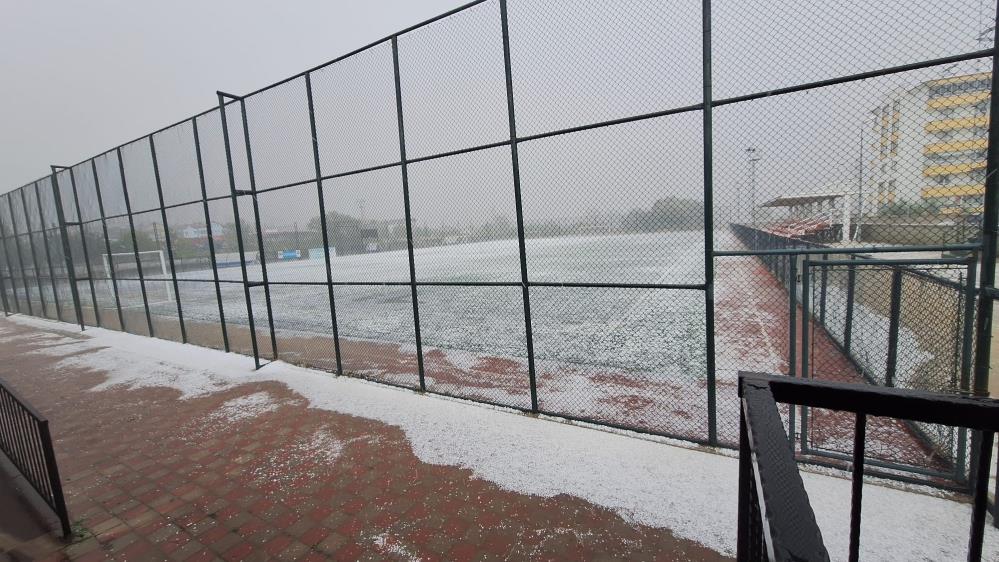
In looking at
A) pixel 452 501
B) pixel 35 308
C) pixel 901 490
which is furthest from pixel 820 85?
pixel 35 308

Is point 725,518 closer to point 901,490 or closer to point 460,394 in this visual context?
point 901,490

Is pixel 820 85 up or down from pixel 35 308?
up

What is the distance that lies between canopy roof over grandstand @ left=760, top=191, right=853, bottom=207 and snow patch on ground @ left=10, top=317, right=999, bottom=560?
2.04 m

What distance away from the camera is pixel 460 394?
530 centimetres

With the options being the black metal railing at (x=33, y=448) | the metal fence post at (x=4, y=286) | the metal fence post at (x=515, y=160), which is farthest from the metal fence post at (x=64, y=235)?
the metal fence post at (x=515, y=160)

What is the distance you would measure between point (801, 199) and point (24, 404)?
598 cm

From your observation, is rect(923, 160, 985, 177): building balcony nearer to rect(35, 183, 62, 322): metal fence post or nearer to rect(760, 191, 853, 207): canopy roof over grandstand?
rect(760, 191, 853, 207): canopy roof over grandstand

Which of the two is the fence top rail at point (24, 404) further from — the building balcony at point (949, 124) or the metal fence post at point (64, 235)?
the metal fence post at point (64, 235)

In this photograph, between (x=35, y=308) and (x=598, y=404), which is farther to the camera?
(x=35, y=308)

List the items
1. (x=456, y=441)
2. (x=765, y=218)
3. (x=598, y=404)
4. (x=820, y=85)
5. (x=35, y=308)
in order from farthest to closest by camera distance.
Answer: (x=35, y=308), (x=598, y=404), (x=456, y=441), (x=765, y=218), (x=820, y=85)

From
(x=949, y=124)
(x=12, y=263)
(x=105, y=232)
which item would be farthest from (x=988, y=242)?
(x=12, y=263)

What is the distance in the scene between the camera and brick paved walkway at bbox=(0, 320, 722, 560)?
9.13 ft

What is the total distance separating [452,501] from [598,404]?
7.60ft

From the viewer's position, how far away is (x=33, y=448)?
11.3ft
